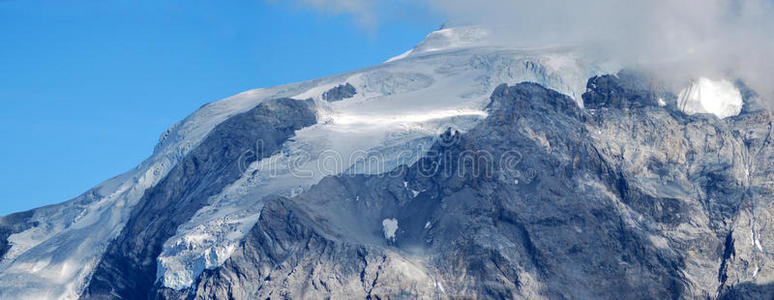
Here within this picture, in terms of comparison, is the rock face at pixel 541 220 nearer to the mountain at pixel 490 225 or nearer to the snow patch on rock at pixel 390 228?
the mountain at pixel 490 225

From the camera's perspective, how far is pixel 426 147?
197500 mm

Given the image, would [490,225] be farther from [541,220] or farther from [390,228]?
[390,228]

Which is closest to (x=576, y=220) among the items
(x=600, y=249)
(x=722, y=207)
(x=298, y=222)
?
(x=600, y=249)

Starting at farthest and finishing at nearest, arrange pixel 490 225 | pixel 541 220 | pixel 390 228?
pixel 390 228 < pixel 541 220 < pixel 490 225

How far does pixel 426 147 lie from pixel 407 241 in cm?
2198

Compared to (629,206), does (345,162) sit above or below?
above

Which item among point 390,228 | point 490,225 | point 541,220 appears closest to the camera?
point 490,225

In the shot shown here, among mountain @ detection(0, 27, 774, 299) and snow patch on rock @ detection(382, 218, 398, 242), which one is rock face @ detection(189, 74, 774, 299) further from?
snow patch on rock @ detection(382, 218, 398, 242)

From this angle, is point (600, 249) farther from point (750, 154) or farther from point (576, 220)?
point (750, 154)

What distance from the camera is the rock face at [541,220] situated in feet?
561

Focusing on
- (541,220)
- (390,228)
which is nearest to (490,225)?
(541,220)

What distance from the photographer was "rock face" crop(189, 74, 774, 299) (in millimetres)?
171125

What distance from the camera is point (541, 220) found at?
179m

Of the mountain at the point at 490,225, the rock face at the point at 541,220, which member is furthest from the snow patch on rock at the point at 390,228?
the rock face at the point at 541,220
